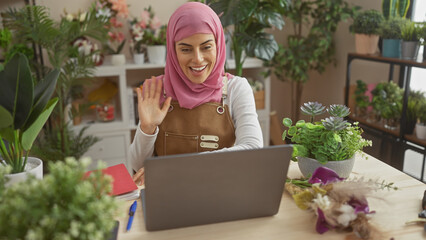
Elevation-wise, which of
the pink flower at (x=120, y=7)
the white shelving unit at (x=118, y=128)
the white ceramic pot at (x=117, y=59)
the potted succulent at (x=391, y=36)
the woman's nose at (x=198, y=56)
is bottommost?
the white shelving unit at (x=118, y=128)

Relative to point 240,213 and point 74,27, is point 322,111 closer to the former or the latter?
point 240,213

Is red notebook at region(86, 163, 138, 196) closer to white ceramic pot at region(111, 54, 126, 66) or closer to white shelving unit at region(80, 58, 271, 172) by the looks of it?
white shelving unit at region(80, 58, 271, 172)

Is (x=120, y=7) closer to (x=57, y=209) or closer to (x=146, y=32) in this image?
(x=146, y=32)

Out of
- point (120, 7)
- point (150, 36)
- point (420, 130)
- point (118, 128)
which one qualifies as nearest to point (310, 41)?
point (420, 130)

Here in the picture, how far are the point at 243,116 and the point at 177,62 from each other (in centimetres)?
35

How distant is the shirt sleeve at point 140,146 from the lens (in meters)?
1.38

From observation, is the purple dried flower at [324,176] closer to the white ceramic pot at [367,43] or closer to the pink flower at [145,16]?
the white ceramic pot at [367,43]

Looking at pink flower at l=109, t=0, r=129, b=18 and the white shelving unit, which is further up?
pink flower at l=109, t=0, r=129, b=18

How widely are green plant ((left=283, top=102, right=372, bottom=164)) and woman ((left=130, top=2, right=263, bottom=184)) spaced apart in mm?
300

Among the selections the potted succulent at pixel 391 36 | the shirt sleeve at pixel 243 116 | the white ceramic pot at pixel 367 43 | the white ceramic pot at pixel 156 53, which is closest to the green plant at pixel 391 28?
the potted succulent at pixel 391 36

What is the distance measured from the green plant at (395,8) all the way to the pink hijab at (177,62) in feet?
4.85

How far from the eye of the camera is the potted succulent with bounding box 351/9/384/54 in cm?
244

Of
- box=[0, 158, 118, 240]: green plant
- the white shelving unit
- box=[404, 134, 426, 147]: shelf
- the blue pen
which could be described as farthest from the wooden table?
the white shelving unit

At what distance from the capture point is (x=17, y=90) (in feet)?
2.85
